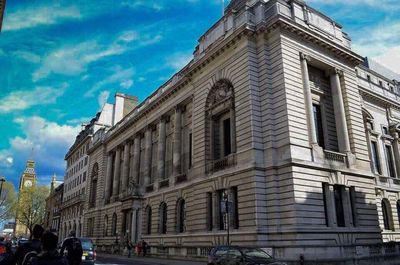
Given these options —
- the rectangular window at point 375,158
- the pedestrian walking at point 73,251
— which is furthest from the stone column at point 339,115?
the pedestrian walking at point 73,251

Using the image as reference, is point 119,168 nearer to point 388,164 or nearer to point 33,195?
point 388,164

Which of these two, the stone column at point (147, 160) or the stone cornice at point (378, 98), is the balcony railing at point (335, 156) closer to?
the stone cornice at point (378, 98)

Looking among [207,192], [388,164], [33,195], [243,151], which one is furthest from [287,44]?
[33,195]

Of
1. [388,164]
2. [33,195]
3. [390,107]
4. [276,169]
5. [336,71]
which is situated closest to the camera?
[276,169]

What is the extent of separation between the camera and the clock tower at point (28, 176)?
145 metres

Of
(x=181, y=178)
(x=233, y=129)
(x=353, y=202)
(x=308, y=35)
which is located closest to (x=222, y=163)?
(x=233, y=129)

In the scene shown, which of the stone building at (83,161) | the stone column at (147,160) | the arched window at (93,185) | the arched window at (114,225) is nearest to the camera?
the stone column at (147,160)

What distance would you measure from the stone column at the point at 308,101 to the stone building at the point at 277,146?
0.08 metres

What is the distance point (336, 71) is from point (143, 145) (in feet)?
84.1

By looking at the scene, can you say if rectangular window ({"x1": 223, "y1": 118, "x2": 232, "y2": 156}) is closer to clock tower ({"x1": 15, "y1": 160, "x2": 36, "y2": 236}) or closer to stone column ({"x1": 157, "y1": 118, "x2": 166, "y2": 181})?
stone column ({"x1": 157, "y1": 118, "x2": 166, "y2": 181})

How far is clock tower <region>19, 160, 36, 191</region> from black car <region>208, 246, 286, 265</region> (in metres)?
146

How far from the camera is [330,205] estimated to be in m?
23.0

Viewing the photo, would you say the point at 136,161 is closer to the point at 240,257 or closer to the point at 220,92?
the point at 220,92

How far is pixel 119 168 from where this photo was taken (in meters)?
50.1
